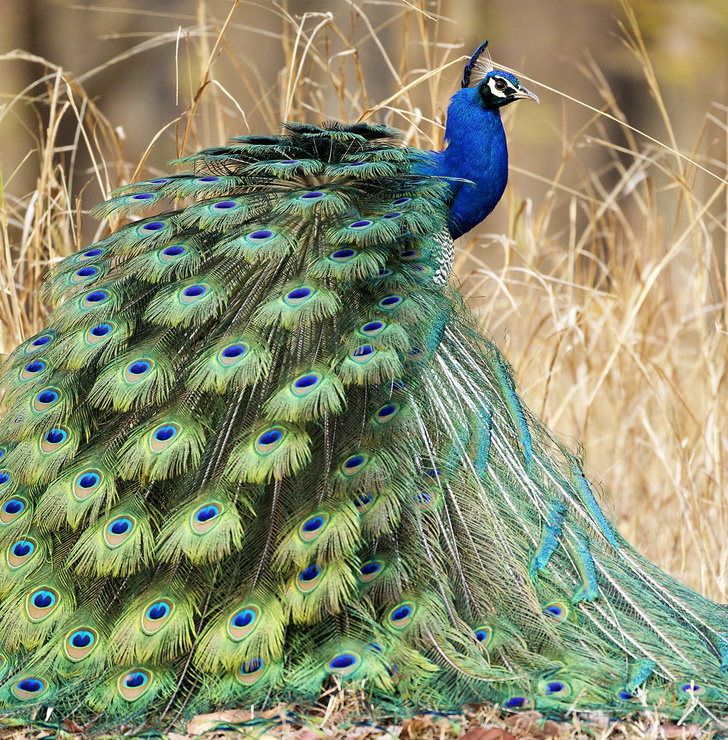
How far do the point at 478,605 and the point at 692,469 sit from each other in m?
1.44

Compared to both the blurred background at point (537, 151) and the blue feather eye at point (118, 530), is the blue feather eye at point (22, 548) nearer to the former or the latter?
the blue feather eye at point (118, 530)

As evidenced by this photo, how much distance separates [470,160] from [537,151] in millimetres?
8158

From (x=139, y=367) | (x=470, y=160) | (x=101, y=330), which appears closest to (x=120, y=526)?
(x=139, y=367)

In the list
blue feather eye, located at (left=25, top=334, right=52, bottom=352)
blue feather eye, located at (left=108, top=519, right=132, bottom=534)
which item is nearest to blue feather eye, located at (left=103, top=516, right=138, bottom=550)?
blue feather eye, located at (left=108, top=519, right=132, bottom=534)

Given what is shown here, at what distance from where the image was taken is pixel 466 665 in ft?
6.36

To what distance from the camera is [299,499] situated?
206 cm

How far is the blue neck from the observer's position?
8.58 ft

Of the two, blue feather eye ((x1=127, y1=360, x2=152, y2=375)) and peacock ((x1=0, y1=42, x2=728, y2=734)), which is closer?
peacock ((x1=0, y1=42, x2=728, y2=734))

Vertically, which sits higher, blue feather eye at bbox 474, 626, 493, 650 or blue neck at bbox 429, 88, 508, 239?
blue neck at bbox 429, 88, 508, 239

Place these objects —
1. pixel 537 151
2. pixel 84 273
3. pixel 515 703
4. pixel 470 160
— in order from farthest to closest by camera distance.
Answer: pixel 537 151, pixel 470 160, pixel 84 273, pixel 515 703

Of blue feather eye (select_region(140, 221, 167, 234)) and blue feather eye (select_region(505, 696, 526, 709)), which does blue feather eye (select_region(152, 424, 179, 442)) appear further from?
blue feather eye (select_region(505, 696, 526, 709))

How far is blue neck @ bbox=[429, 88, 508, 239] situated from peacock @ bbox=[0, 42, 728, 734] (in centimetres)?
24

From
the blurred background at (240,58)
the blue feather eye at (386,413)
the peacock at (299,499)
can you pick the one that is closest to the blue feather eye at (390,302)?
the peacock at (299,499)

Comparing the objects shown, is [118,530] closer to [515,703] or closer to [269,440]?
[269,440]
